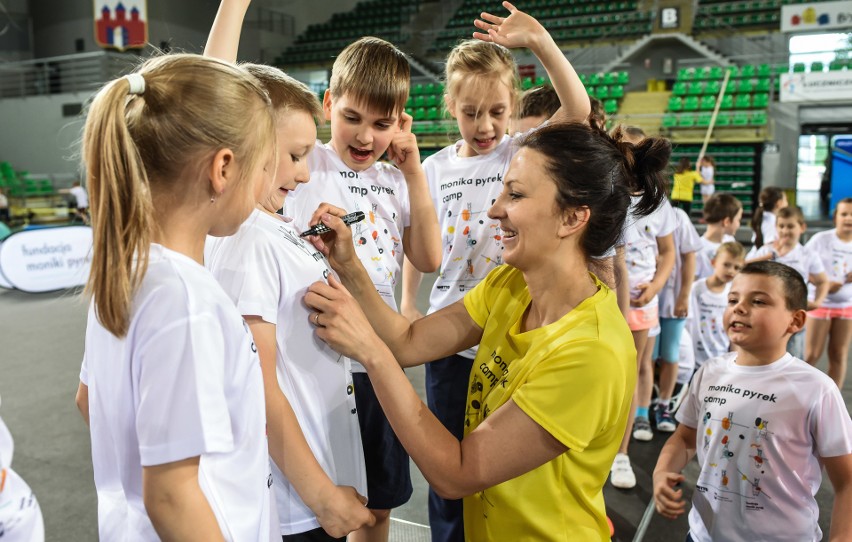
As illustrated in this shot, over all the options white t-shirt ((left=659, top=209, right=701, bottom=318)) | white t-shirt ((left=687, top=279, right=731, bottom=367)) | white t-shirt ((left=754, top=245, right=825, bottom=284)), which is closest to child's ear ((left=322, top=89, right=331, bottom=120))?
white t-shirt ((left=659, top=209, right=701, bottom=318))

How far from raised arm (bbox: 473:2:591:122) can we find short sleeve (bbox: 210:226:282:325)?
874 millimetres

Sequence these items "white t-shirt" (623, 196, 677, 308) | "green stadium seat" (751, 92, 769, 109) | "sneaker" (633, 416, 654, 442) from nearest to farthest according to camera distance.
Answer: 1. "white t-shirt" (623, 196, 677, 308)
2. "sneaker" (633, 416, 654, 442)
3. "green stadium seat" (751, 92, 769, 109)

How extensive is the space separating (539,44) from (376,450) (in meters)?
1.14

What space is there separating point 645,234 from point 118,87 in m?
2.87

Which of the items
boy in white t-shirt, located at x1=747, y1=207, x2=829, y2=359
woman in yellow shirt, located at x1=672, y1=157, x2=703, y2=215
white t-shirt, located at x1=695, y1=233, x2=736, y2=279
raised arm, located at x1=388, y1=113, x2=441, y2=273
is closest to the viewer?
raised arm, located at x1=388, y1=113, x2=441, y2=273

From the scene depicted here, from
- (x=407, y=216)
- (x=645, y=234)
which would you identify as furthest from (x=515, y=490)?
(x=645, y=234)

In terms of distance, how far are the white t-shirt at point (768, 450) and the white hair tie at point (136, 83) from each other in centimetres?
161

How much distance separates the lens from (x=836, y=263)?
12.7 ft

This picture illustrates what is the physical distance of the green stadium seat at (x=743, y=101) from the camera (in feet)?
42.2

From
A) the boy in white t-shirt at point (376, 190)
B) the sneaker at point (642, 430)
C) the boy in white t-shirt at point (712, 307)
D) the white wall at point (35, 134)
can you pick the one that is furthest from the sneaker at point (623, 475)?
the white wall at point (35, 134)

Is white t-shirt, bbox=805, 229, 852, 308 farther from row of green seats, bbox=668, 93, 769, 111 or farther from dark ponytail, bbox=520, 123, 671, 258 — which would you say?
row of green seats, bbox=668, 93, 769, 111

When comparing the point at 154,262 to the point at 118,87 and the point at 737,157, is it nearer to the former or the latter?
the point at 118,87

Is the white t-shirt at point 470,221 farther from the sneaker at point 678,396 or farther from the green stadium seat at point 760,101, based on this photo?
the green stadium seat at point 760,101

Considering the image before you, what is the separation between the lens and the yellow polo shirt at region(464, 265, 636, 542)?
111 centimetres
